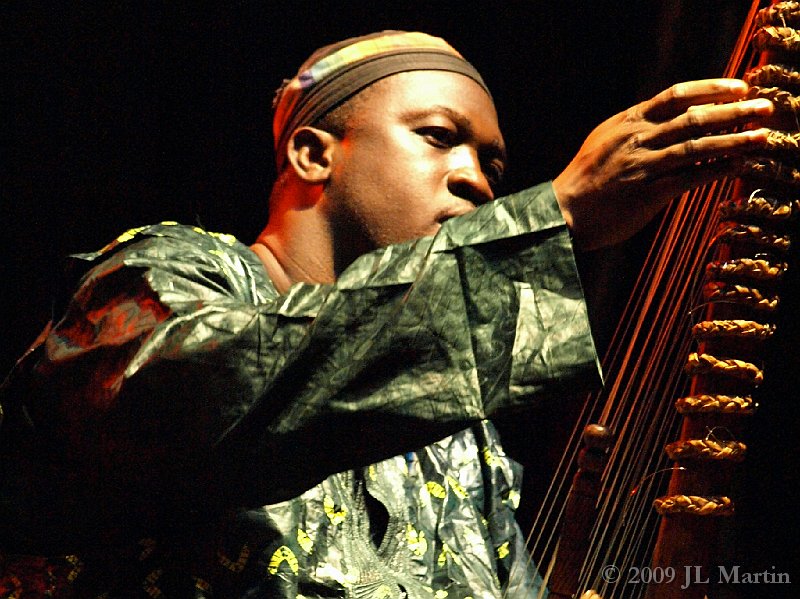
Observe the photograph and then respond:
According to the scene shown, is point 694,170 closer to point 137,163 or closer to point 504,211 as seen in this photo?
point 504,211

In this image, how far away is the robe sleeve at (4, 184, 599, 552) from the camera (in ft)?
3.57

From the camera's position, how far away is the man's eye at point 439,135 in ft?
5.70

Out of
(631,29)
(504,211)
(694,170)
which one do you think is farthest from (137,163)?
(694,170)

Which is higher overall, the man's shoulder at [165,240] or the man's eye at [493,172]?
the man's eye at [493,172]

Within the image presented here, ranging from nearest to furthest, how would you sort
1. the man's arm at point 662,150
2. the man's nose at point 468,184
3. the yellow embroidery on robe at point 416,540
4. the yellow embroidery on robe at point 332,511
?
1. the man's arm at point 662,150
2. the yellow embroidery on robe at point 332,511
3. the yellow embroidery on robe at point 416,540
4. the man's nose at point 468,184

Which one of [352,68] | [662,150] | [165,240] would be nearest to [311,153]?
[352,68]

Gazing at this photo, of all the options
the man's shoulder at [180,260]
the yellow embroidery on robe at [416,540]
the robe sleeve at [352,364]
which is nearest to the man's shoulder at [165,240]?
the man's shoulder at [180,260]

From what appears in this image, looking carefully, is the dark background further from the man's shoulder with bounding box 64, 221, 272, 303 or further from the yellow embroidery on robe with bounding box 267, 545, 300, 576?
the yellow embroidery on robe with bounding box 267, 545, 300, 576

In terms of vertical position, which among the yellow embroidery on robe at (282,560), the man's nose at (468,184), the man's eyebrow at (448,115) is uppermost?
the man's eyebrow at (448,115)

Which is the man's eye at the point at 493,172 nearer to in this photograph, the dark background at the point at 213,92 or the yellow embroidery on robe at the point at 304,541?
the dark background at the point at 213,92

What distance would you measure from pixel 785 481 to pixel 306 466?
125cm

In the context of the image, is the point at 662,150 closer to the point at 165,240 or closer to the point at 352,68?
the point at 165,240

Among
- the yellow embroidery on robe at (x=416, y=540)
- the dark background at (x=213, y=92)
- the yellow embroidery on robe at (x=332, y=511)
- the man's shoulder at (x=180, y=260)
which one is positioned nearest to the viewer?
the man's shoulder at (x=180, y=260)

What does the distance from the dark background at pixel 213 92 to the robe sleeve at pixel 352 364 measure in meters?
1.06
